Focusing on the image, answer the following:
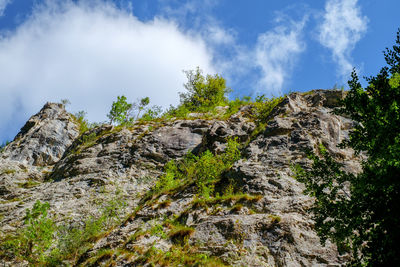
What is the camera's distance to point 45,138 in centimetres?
3234

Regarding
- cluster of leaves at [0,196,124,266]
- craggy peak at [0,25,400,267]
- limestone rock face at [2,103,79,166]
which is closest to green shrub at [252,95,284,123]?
craggy peak at [0,25,400,267]

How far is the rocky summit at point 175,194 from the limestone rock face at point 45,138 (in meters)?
0.18

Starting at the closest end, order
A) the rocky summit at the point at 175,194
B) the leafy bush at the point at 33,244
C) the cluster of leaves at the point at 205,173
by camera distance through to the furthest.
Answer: the rocky summit at the point at 175,194, the leafy bush at the point at 33,244, the cluster of leaves at the point at 205,173

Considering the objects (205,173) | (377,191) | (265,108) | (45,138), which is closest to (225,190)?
(205,173)

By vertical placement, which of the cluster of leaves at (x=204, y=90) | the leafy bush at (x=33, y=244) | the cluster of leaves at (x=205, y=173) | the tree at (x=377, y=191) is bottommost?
the leafy bush at (x=33, y=244)

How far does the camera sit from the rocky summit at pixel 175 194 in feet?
37.9

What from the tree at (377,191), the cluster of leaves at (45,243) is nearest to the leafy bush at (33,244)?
the cluster of leaves at (45,243)

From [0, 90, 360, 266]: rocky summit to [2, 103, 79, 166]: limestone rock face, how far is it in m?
0.18

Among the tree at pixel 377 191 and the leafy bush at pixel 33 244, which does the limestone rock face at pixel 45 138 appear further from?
the tree at pixel 377 191

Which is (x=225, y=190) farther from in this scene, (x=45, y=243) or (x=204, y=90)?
(x=204, y=90)

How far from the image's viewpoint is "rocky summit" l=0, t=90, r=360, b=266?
455 inches

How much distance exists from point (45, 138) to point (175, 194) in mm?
22569

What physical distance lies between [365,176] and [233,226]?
6.33 meters

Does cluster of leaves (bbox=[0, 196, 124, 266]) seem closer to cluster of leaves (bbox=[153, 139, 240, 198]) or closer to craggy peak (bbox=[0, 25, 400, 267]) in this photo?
craggy peak (bbox=[0, 25, 400, 267])
